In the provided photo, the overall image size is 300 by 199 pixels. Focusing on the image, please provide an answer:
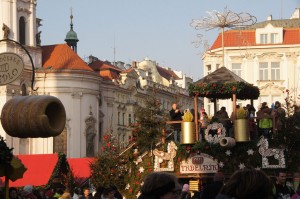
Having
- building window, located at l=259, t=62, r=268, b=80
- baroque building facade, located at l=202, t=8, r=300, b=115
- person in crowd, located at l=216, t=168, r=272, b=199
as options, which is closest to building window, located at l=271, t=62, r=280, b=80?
baroque building facade, located at l=202, t=8, r=300, b=115

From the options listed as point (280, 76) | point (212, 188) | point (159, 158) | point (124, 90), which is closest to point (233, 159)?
point (159, 158)

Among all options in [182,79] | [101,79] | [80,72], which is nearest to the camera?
[80,72]

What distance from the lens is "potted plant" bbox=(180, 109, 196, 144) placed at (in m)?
24.7

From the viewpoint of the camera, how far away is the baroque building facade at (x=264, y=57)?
72188 millimetres

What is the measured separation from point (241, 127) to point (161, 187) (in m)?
16.9

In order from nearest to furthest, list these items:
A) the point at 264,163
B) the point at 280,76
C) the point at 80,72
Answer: the point at 264,163
the point at 280,76
the point at 80,72

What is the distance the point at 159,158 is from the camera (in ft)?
84.9

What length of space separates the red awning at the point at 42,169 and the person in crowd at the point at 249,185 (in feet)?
108

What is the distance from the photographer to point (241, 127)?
24.0m

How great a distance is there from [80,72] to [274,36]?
23768 millimetres

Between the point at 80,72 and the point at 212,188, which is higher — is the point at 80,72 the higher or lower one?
the higher one

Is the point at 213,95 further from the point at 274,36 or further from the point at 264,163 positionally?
the point at 274,36

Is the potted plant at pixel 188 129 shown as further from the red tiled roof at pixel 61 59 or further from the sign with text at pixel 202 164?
the red tiled roof at pixel 61 59

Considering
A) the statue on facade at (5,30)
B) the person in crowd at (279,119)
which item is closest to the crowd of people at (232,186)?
the person in crowd at (279,119)
